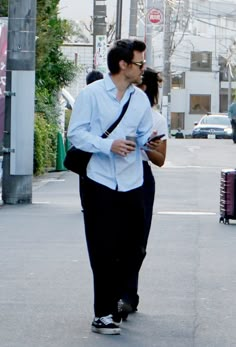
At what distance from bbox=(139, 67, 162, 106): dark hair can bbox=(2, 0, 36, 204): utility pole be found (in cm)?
787

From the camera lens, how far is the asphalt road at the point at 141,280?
743cm

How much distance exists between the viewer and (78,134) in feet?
23.6

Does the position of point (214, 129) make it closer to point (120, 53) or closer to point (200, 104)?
point (200, 104)

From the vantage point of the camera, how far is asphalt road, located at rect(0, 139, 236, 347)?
743cm

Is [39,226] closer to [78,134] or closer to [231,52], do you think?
[78,134]

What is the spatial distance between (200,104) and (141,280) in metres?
65.6

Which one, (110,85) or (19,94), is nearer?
(110,85)

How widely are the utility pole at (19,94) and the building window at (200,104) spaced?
58274 millimetres

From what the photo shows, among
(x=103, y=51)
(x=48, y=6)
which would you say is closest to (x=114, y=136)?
(x=48, y=6)

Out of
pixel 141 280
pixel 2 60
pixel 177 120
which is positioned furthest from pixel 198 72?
pixel 141 280

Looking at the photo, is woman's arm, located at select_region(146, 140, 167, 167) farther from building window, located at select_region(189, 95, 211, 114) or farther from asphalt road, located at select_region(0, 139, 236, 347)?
building window, located at select_region(189, 95, 211, 114)

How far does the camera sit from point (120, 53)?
728 cm

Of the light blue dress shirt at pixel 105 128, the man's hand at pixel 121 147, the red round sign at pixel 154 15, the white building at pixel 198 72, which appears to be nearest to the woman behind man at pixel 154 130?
the light blue dress shirt at pixel 105 128

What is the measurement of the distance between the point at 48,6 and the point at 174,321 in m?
15.6
